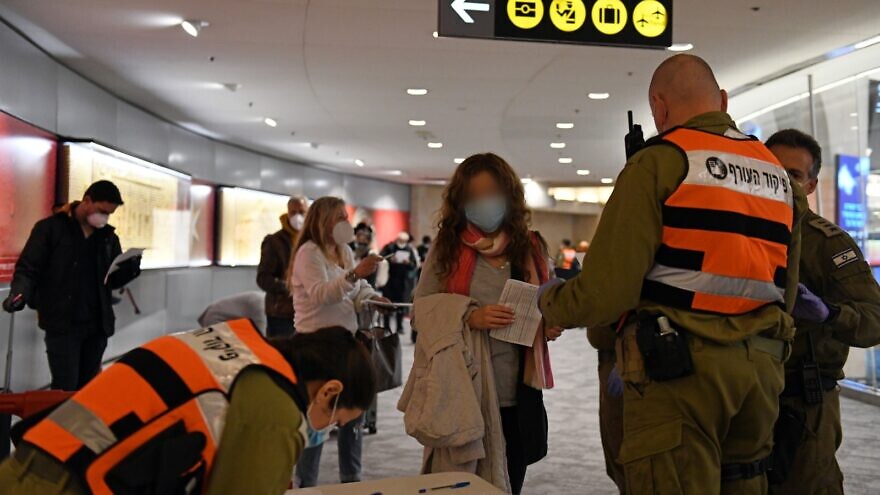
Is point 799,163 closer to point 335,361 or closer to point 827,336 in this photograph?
point 827,336

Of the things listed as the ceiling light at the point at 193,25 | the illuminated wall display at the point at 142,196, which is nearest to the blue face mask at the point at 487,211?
the ceiling light at the point at 193,25

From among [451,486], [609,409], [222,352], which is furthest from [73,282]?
[222,352]

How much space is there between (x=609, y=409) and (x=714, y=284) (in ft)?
2.76

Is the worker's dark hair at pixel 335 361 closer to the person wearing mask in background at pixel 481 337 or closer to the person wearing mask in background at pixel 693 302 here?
the person wearing mask in background at pixel 693 302

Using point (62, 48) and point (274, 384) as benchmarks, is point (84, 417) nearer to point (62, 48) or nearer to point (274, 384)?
point (274, 384)

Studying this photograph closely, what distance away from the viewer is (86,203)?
15.5 feet

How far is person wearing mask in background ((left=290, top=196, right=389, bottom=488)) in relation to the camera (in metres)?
3.62

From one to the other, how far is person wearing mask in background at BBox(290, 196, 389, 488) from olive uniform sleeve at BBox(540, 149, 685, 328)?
74.1 inches

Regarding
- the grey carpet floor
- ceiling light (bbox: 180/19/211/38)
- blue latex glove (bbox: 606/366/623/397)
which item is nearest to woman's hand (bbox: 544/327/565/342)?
blue latex glove (bbox: 606/366/623/397)

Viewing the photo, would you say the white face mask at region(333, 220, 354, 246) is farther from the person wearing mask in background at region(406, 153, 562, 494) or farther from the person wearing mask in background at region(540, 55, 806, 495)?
the person wearing mask in background at region(540, 55, 806, 495)

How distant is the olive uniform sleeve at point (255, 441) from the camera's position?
4.27 feet

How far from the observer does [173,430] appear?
1.28 metres

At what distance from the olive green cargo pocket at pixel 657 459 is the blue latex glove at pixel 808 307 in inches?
25.1

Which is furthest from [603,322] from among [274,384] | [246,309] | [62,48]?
[62,48]
